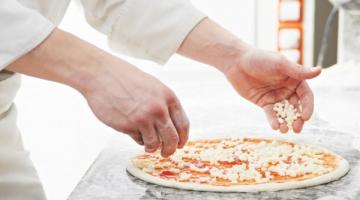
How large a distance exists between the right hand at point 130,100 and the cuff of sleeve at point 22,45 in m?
0.10

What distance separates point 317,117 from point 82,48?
91 centimetres

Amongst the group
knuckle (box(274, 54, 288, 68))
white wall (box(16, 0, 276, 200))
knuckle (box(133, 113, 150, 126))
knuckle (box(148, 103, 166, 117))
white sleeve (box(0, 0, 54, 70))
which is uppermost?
white sleeve (box(0, 0, 54, 70))

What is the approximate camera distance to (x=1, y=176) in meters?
1.07

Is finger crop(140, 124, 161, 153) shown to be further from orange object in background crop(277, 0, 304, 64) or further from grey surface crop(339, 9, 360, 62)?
orange object in background crop(277, 0, 304, 64)

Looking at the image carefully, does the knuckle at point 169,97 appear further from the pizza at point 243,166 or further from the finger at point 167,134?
the pizza at point 243,166

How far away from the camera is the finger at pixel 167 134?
2.92 ft

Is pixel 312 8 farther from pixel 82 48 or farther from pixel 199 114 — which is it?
pixel 82 48

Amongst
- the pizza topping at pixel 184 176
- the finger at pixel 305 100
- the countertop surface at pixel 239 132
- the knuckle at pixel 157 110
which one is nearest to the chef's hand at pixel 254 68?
the finger at pixel 305 100

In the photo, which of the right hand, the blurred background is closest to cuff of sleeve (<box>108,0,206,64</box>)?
the right hand

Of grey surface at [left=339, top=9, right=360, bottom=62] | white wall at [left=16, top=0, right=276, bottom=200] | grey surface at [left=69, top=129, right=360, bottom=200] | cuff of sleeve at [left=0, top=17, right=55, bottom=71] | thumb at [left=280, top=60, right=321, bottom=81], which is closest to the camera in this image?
cuff of sleeve at [left=0, top=17, right=55, bottom=71]

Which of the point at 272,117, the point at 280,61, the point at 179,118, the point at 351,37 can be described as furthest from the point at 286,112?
the point at 351,37

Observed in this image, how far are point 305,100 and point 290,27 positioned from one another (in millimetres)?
1851

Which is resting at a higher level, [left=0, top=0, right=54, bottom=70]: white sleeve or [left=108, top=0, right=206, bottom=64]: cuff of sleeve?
[left=0, top=0, right=54, bottom=70]: white sleeve

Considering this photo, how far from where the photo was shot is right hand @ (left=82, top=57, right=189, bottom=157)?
0.87 meters
